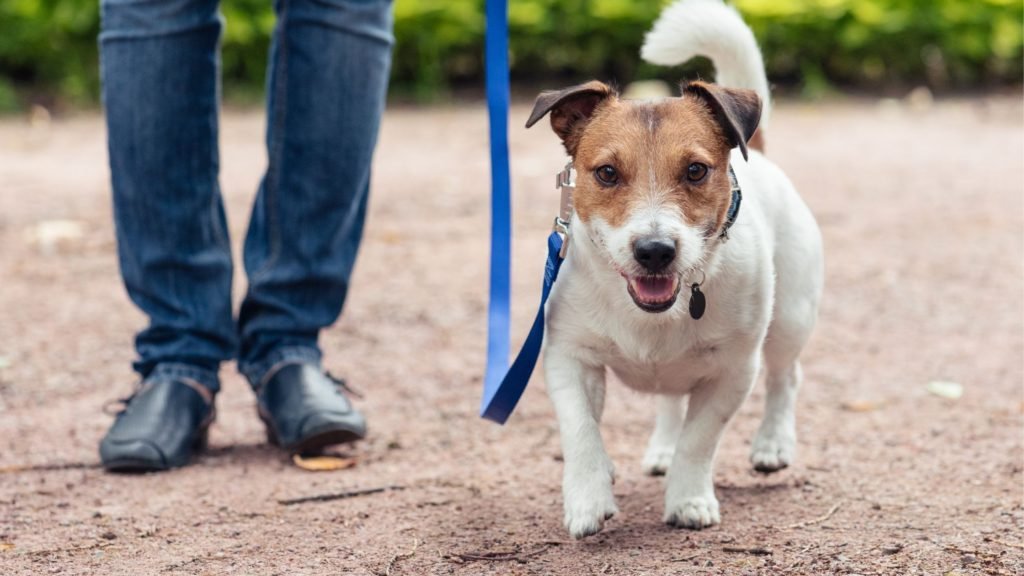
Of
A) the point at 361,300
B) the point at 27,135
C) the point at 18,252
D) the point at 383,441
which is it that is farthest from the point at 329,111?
the point at 27,135

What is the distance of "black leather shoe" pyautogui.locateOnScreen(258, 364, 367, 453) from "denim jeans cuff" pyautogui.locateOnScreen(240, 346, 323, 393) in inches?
0.6

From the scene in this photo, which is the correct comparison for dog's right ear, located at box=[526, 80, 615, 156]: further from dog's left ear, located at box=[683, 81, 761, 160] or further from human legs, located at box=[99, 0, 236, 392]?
human legs, located at box=[99, 0, 236, 392]

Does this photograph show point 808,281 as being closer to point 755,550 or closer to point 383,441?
point 755,550

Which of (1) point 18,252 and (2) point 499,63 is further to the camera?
(1) point 18,252

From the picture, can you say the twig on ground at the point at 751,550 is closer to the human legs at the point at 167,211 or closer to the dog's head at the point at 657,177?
the dog's head at the point at 657,177

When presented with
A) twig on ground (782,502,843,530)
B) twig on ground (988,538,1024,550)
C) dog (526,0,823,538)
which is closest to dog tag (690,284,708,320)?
dog (526,0,823,538)

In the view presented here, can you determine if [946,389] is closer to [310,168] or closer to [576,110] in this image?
[576,110]

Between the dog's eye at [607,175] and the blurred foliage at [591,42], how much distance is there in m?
7.35

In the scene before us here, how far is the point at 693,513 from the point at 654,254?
2.15ft

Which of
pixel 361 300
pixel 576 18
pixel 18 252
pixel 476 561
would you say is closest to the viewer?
pixel 476 561

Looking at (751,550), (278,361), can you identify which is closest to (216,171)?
(278,361)

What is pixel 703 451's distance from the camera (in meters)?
3.06

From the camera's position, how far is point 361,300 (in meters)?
5.68

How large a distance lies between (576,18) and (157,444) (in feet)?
24.8
